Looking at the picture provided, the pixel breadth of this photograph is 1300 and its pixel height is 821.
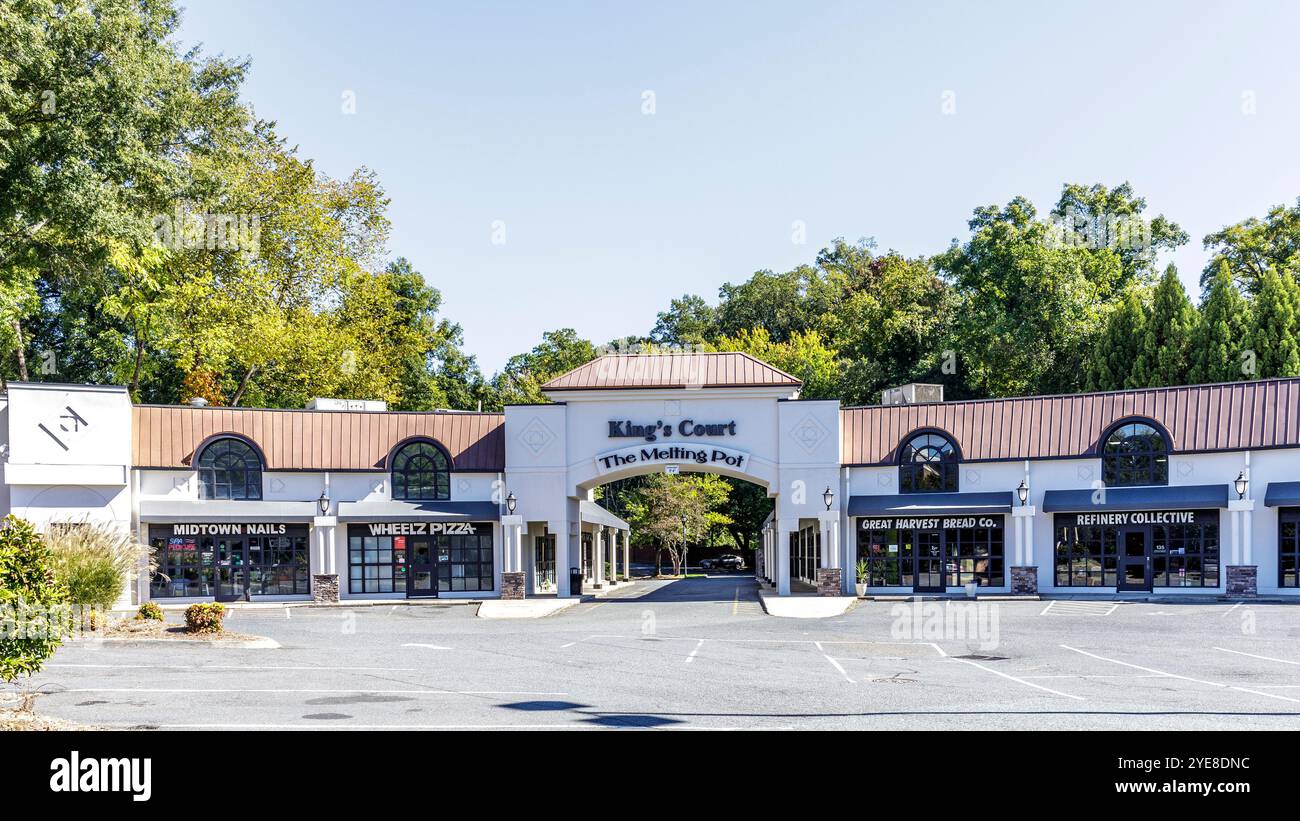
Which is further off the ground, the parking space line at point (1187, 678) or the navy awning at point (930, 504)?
the navy awning at point (930, 504)

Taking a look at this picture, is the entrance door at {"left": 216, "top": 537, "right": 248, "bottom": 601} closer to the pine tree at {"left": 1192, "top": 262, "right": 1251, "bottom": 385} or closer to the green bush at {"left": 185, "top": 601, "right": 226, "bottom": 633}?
the green bush at {"left": 185, "top": 601, "right": 226, "bottom": 633}

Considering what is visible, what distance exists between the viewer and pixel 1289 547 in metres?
33.9

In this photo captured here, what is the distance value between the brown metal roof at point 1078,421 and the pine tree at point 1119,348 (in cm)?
1160

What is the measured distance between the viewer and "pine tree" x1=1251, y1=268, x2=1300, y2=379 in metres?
44.3

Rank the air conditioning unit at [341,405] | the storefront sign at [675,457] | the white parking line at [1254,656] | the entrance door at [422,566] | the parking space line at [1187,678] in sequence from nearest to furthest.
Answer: the parking space line at [1187,678] → the white parking line at [1254,656] → the storefront sign at [675,457] → the entrance door at [422,566] → the air conditioning unit at [341,405]

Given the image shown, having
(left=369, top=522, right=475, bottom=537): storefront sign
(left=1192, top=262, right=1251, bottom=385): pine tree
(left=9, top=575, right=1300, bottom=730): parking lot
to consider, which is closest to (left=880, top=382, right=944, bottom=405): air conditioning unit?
(left=1192, top=262, right=1251, bottom=385): pine tree

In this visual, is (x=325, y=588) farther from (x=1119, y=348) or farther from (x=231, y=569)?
(x=1119, y=348)

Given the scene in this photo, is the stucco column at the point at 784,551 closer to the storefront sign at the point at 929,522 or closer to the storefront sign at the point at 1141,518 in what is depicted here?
the storefront sign at the point at 929,522

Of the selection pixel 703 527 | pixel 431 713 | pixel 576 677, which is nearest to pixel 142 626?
pixel 576 677

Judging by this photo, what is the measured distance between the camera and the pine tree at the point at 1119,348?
47.4 metres

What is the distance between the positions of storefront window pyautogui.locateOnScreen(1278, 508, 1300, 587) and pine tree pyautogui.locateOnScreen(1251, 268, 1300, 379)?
12477 mm

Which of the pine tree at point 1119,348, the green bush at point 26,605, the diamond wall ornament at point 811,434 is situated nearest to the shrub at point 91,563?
the green bush at point 26,605

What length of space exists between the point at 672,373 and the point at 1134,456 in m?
15.0

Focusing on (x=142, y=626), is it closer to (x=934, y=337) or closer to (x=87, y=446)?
(x=87, y=446)
